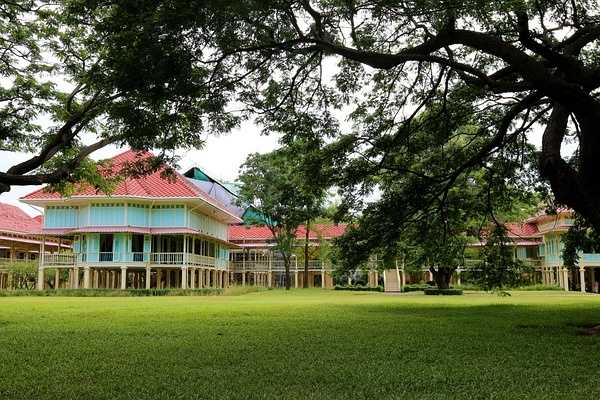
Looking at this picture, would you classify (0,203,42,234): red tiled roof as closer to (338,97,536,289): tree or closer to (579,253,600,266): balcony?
(338,97,536,289): tree

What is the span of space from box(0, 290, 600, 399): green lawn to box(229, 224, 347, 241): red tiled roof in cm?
3509

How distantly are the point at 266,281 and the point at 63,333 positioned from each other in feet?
137

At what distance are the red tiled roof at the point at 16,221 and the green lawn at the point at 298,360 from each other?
38.3 metres

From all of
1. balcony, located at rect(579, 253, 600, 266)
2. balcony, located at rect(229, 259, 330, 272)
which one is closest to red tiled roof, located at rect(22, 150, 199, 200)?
balcony, located at rect(229, 259, 330, 272)

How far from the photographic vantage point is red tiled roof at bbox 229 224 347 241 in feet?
151

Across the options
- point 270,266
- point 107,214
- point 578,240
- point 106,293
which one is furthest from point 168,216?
point 578,240

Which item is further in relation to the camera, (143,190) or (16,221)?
(16,221)

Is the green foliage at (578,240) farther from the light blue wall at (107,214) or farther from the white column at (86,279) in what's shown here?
the white column at (86,279)

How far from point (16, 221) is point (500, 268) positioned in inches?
1715

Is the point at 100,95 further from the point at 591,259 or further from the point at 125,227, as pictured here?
the point at 591,259

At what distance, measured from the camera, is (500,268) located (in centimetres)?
1440

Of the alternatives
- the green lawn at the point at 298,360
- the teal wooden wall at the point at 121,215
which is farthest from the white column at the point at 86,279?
the green lawn at the point at 298,360

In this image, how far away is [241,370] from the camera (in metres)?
5.90

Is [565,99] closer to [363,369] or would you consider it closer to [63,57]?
[363,369]
